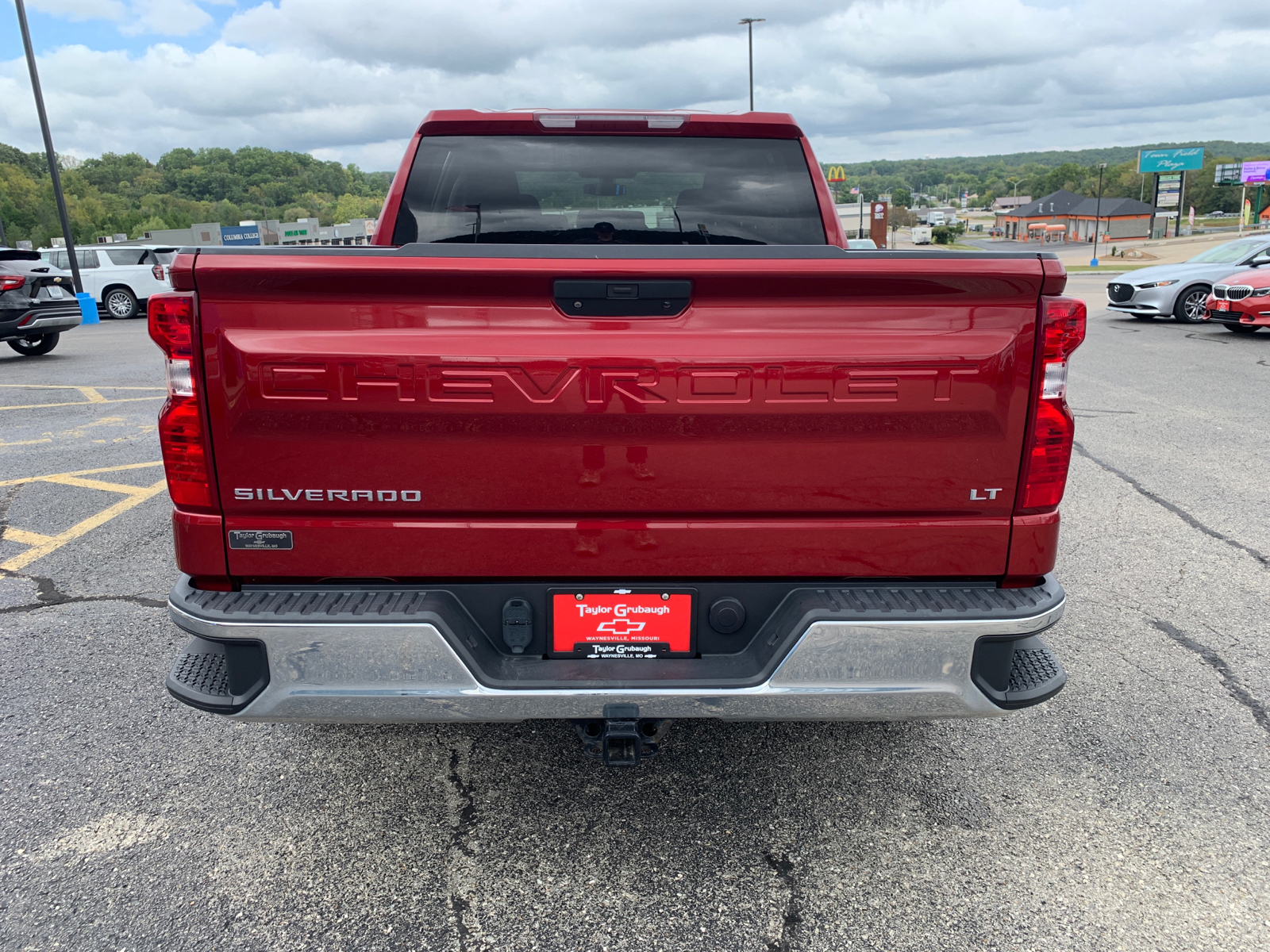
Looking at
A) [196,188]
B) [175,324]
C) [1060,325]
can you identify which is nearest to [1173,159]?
[1060,325]

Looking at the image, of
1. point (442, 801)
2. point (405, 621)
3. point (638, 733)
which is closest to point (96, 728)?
point (442, 801)

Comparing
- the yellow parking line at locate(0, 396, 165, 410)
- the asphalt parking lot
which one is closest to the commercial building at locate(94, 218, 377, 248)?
the yellow parking line at locate(0, 396, 165, 410)

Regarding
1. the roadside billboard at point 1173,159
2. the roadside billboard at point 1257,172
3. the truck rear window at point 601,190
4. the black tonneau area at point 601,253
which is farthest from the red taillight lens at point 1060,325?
the roadside billboard at point 1257,172

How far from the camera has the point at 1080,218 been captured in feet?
342

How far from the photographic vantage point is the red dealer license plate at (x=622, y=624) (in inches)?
89.6

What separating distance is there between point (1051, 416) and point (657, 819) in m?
1.57

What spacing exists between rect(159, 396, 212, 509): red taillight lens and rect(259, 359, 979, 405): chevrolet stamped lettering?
21 cm

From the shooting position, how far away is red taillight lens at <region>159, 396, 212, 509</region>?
2.15 meters

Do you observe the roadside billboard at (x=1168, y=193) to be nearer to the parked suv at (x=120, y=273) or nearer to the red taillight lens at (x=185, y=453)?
the parked suv at (x=120, y=273)

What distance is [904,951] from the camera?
85.7 inches

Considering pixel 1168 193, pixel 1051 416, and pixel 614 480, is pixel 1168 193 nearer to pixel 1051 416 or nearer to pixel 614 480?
pixel 1051 416

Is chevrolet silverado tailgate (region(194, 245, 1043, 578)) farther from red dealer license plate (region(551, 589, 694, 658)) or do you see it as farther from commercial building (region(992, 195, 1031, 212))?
commercial building (region(992, 195, 1031, 212))

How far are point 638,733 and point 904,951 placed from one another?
811 millimetres

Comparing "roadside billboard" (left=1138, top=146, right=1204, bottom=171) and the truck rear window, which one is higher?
"roadside billboard" (left=1138, top=146, right=1204, bottom=171)
